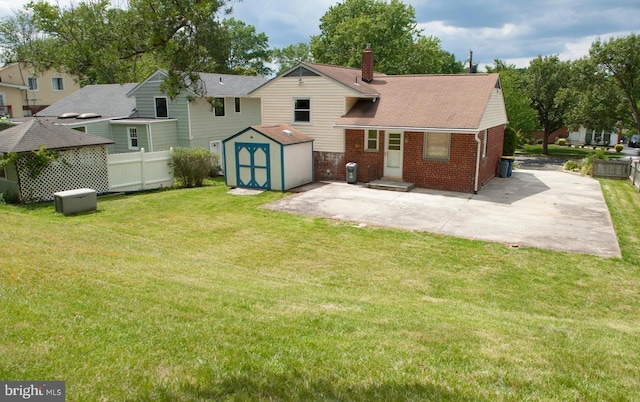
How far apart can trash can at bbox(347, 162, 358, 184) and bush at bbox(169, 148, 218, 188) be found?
603 cm

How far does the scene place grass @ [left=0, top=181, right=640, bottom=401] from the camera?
4273mm

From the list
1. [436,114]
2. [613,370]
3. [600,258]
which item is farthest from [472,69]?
[613,370]

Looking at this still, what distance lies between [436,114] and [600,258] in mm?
9015

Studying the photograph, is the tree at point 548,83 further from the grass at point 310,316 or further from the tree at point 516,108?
the grass at point 310,316

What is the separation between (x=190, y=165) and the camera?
1934 cm

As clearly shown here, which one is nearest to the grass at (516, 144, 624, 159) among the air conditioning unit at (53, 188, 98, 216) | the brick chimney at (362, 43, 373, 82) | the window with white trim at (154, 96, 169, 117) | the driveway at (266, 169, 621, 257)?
the driveway at (266, 169, 621, 257)

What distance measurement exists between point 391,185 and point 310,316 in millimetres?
12338

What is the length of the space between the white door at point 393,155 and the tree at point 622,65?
3064cm

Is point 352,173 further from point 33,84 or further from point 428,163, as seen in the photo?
point 33,84

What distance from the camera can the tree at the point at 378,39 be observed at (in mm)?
38875

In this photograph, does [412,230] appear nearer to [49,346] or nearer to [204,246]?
[204,246]

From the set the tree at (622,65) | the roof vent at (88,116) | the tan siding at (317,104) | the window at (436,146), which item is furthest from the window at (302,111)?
the tree at (622,65)

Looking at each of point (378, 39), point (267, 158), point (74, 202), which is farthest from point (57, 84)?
point (74, 202)

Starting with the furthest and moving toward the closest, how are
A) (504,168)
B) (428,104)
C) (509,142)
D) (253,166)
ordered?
1. (509,142)
2. (504,168)
3. (428,104)
4. (253,166)
